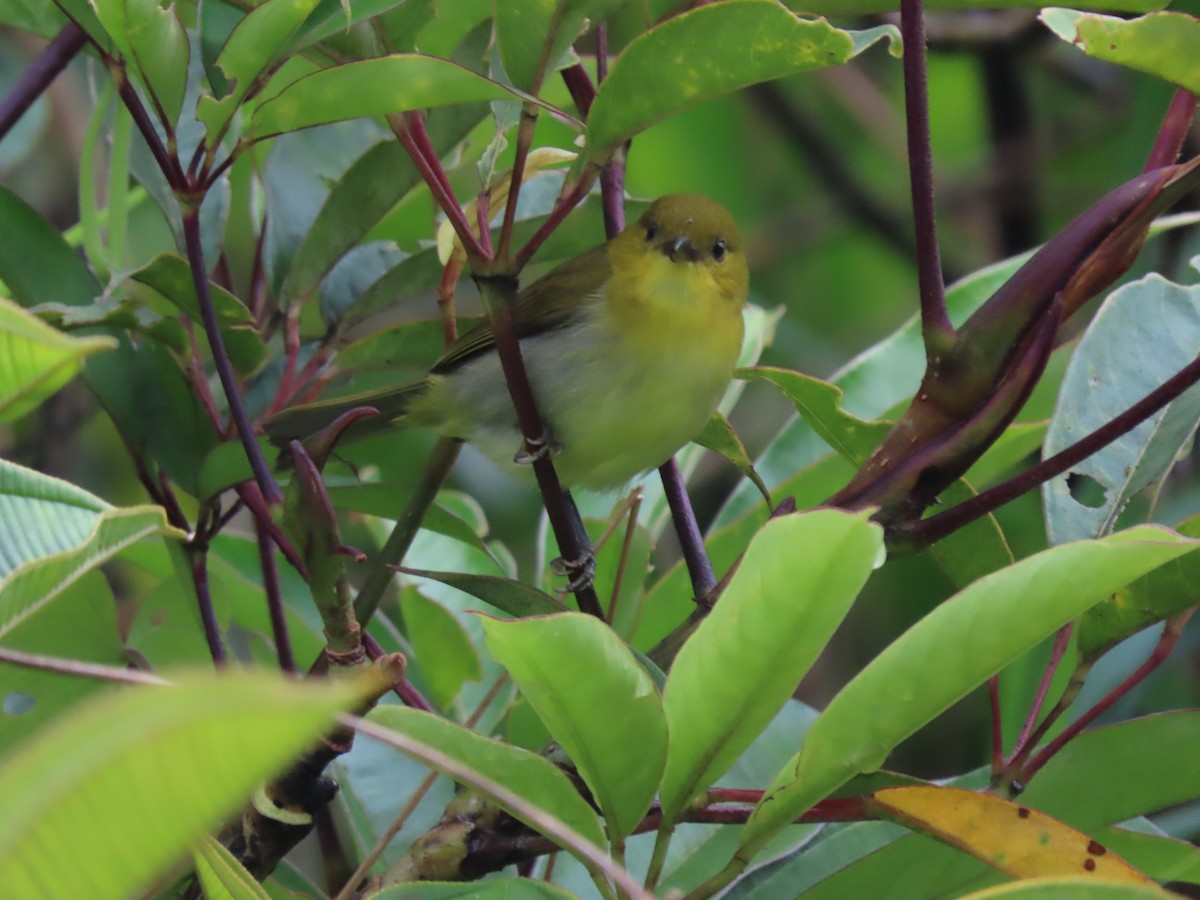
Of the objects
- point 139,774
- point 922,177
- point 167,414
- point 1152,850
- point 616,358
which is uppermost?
point 616,358

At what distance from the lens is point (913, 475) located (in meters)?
0.98

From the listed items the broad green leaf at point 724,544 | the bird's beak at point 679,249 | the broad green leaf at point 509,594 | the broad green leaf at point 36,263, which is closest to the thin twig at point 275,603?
the broad green leaf at point 509,594

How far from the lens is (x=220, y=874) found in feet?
2.67

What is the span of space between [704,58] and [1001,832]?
597 millimetres

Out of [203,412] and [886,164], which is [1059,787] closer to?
[203,412]

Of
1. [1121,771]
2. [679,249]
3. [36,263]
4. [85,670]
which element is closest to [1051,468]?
[1121,771]

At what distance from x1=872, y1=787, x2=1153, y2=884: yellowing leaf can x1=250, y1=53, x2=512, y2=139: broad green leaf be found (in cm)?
61

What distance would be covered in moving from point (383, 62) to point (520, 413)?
0.33 meters

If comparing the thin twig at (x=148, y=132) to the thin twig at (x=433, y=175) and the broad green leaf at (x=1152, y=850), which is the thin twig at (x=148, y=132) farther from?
the broad green leaf at (x=1152, y=850)

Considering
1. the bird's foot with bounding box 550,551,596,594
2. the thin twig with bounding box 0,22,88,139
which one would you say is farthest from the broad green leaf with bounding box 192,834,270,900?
the thin twig with bounding box 0,22,88,139

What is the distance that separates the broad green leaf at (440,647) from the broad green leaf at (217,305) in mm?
334

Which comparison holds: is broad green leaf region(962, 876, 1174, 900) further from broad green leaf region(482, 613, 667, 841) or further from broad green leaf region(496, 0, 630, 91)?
broad green leaf region(496, 0, 630, 91)

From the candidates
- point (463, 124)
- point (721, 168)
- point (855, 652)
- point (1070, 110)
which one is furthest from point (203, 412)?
point (1070, 110)

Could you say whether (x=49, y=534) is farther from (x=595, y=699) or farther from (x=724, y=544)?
(x=724, y=544)
